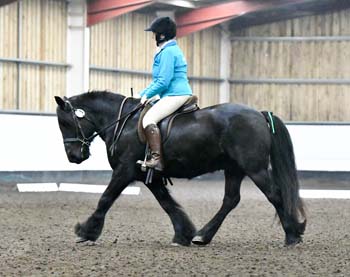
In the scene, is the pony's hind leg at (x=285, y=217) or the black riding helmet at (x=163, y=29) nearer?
the pony's hind leg at (x=285, y=217)

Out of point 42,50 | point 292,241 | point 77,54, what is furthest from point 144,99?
point 77,54

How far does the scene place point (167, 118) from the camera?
9.62 metres

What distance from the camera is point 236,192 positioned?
9.70m

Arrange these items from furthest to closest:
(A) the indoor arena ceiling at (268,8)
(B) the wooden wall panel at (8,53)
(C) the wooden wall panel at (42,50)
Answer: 1. (A) the indoor arena ceiling at (268,8)
2. (C) the wooden wall panel at (42,50)
3. (B) the wooden wall panel at (8,53)

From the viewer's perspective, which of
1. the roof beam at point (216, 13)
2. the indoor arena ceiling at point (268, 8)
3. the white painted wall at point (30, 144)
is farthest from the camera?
the roof beam at point (216, 13)

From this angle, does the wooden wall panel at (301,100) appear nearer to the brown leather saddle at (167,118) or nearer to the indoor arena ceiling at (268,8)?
the indoor arena ceiling at (268,8)

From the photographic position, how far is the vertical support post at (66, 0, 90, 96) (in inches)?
838

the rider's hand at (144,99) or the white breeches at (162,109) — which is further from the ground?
the rider's hand at (144,99)

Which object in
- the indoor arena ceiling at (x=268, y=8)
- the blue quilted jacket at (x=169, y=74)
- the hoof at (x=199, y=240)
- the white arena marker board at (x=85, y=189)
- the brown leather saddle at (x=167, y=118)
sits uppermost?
the indoor arena ceiling at (x=268, y=8)

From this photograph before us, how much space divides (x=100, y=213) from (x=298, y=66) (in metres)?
16.3

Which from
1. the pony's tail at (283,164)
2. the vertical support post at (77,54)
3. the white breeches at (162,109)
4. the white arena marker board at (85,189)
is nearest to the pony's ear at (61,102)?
the white breeches at (162,109)

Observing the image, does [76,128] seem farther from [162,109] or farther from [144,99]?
[162,109]

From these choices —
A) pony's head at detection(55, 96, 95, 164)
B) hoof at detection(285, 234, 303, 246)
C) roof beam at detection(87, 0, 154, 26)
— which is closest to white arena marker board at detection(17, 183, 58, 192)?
roof beam at detection(87, 0, 154, 26)

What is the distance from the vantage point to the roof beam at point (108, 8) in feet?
69.9
